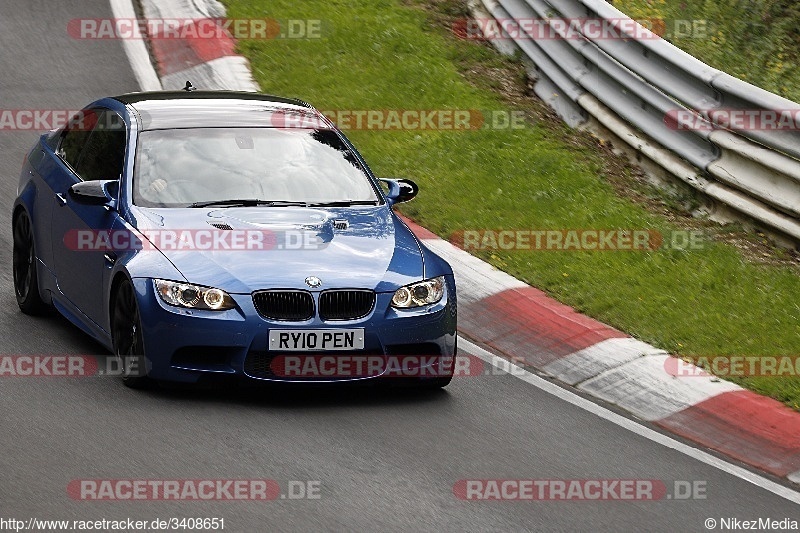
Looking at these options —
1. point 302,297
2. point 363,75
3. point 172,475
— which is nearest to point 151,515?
point 172,475

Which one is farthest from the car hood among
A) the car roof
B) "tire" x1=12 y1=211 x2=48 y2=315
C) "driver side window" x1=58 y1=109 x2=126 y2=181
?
Answer: "tire" x1=12 y1=211 x2=48 y2=315

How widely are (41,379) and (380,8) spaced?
9672 mm

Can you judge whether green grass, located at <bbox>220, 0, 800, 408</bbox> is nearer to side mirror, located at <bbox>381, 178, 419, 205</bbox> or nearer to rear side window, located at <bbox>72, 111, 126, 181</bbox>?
side mirror, located at <bbox>381, 178, 419, 205</bbox>

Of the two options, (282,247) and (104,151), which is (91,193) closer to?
(104,151)

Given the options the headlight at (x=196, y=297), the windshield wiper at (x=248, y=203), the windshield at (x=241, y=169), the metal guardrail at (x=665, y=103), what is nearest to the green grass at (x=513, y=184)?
the metal guardrail at (x=665, y=103)

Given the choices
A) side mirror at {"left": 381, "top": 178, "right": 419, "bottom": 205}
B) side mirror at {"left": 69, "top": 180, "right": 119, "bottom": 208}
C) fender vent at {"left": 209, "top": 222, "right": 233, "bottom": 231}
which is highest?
side mirror at {"left": 69, "top": 180, "right": 119, "bottom": 208}

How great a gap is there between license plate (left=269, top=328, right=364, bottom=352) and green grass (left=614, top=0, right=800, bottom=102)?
676 cm

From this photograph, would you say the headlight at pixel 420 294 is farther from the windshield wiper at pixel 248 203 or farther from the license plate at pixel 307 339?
the windshield wiper at pixel 248 203

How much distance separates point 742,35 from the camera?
15.0 meters

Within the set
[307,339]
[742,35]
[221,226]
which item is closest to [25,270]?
[221,226]

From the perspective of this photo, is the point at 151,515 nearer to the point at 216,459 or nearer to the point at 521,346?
the point at 216,459

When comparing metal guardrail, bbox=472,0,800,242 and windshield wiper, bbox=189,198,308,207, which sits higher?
windshield wiper, bbox=189,198,308,207

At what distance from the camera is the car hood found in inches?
323

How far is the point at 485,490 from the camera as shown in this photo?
23.0 ft
